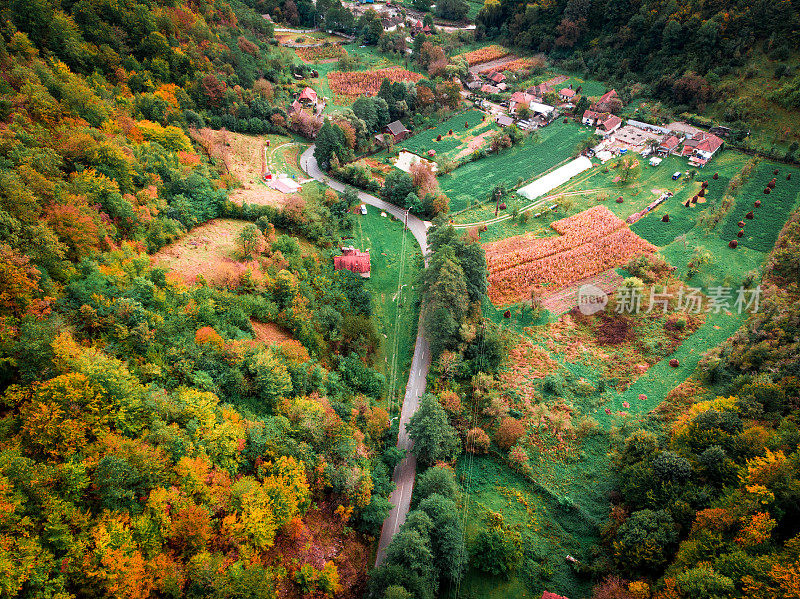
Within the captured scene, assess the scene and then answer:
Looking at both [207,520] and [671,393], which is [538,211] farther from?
[207,520]

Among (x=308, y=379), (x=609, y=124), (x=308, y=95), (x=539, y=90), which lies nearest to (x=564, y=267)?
(x=308, y=379)

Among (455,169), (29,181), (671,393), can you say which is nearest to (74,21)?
(29,181)

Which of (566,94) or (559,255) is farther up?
(566,94)

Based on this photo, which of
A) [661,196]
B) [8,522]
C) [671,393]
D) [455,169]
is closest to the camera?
[8,522]

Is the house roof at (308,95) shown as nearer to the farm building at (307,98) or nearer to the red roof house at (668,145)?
the farm building at (307,98)

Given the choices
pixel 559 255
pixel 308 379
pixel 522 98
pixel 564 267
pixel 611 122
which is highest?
pixel 522 98

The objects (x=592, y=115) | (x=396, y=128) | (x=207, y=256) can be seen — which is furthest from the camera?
(x=592, y=115)

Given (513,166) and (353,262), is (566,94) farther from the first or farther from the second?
(353,262)
